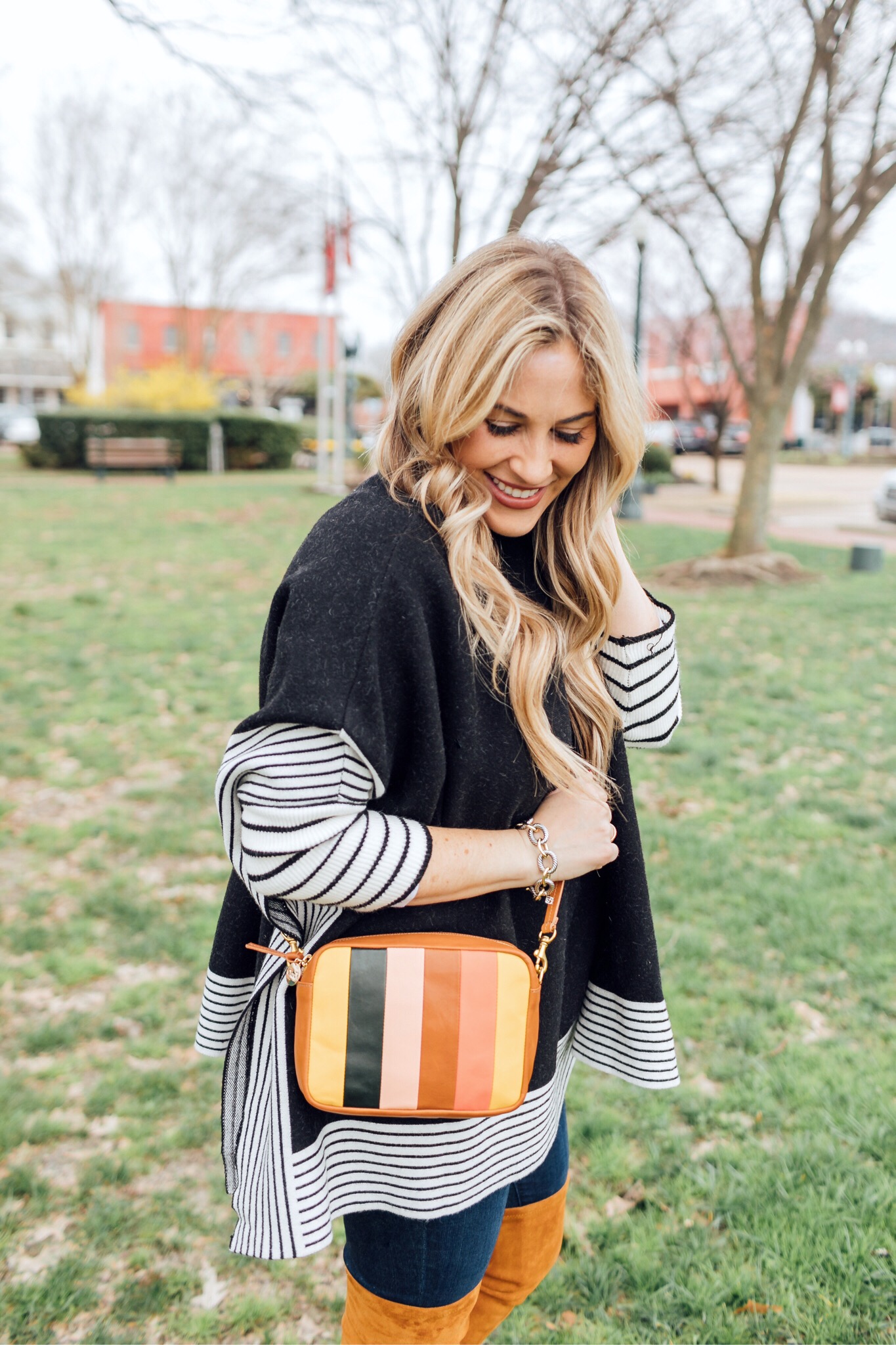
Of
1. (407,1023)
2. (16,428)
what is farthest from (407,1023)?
(16,428)

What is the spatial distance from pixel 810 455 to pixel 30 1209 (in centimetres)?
3977

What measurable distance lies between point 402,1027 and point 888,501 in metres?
17.4

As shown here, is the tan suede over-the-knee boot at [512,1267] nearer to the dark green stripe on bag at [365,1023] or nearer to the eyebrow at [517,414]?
the dark green stripe on bag at [365,1023]

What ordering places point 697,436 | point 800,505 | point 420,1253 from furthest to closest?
point 697,436 → point 800,505 → point 420,1253

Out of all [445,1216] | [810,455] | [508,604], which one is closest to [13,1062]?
[445,1216]

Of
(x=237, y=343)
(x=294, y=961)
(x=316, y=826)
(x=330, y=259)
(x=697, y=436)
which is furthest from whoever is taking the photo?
(x=237, y=343)

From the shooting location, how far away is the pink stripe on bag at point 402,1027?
1163 millimetres

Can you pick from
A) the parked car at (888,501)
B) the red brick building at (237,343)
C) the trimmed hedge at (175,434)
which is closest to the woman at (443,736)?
the parked car at (888,501)

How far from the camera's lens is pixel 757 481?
10492mm

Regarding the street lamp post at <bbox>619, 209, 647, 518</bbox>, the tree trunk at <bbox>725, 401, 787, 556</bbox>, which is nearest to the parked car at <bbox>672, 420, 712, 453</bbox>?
the street lamp post at <bbox>619, 209, 647, 518</bbox>

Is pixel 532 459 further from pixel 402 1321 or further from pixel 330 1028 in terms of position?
pixel 402 1321

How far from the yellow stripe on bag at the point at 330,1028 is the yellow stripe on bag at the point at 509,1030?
18 centimetres

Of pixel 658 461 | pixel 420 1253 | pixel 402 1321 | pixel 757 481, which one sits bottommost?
pixel 402 1321

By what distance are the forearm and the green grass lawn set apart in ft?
4.60
